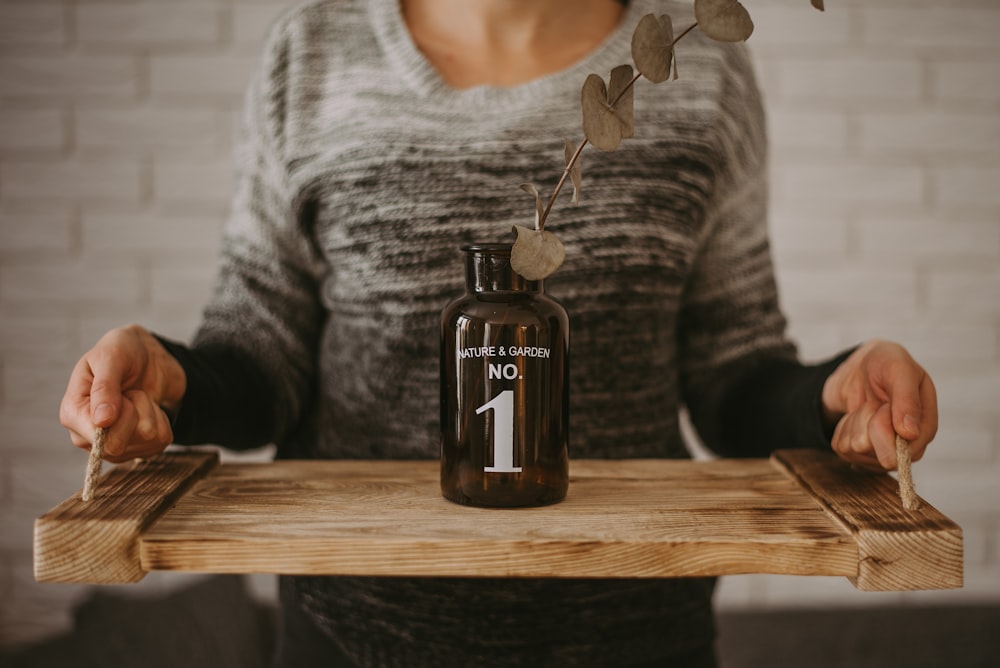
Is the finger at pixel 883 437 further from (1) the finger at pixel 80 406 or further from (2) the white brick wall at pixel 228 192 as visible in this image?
(2) the white brick wall at pixel 228 192

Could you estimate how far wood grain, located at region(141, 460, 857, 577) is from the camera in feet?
1.67

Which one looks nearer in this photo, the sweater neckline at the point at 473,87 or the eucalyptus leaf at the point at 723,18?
the eucalyptus leaf at the point at 723,18

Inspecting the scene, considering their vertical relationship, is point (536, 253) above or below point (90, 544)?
above

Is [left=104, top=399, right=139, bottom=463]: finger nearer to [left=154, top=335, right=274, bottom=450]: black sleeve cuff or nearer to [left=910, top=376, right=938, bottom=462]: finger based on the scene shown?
[left=154, top=335, right=274, bottom=450]: black sleeve cuff

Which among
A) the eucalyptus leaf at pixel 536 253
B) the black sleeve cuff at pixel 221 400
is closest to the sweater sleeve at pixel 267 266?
the black sleeve cuff at pixel 221 400

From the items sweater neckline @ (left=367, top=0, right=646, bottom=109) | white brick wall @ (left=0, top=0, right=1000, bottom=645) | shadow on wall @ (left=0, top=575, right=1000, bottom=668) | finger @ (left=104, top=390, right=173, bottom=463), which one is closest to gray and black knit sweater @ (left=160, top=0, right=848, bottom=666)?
sweater neckline @ (left=367, top=0, right=646, bottom=109)

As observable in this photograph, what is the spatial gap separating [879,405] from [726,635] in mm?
1113

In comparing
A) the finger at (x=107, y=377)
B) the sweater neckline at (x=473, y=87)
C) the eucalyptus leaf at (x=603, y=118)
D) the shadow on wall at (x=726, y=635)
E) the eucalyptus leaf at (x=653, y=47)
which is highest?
the sweater neckline at (x=473, y=87)

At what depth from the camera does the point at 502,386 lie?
56cm

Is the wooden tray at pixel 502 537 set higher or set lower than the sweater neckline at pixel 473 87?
lower

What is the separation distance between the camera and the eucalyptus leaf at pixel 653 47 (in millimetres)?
527

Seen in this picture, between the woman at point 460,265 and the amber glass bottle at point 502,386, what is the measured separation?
229mm

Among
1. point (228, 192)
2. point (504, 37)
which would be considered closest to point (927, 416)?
point (504, 37)

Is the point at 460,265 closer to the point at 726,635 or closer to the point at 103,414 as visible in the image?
the point at 103,414
